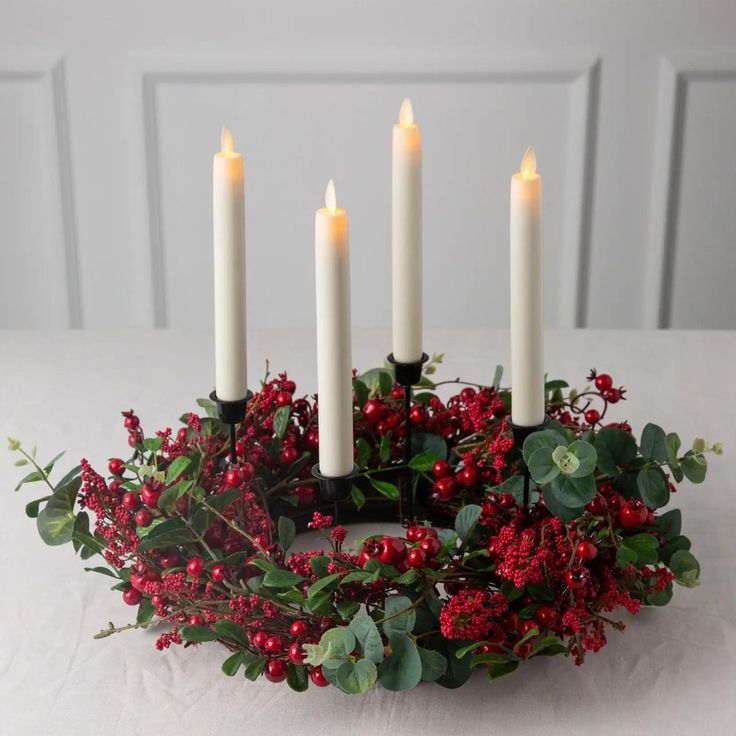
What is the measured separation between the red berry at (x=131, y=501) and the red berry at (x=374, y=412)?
0.79 feet

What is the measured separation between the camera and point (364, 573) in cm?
68

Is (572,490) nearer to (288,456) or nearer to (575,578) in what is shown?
(575,578)

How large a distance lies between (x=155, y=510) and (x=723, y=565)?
17.6 inches

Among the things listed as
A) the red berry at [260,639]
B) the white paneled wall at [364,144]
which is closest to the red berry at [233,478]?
the red berry at [260,639]

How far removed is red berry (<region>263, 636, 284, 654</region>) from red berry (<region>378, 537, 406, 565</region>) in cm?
8

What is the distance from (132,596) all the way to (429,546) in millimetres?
221

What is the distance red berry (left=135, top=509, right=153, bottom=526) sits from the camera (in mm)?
755

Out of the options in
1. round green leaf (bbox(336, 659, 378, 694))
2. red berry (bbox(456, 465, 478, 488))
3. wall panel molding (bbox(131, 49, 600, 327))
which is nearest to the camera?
round green leaf (bbox(336, 659, 378, 694))

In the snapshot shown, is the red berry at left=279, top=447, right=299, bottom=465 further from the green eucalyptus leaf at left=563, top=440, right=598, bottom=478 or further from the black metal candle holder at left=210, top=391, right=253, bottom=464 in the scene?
the green eucalyptus leaf at left=563, top=440, right=598, bottom=478

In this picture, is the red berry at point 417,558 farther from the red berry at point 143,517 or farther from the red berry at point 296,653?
the red berry at point 143,517

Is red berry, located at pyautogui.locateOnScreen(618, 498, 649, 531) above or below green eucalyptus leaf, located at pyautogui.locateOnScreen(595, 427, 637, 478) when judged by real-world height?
below

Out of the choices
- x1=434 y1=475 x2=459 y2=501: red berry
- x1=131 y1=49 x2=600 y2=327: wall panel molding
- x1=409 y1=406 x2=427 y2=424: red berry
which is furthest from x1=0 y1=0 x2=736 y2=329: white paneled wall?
x1=434 y1=475 x2=459 y2=501: red berry

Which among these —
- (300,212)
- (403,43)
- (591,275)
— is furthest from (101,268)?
(591,275)

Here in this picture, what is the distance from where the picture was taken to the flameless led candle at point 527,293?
71 cm
